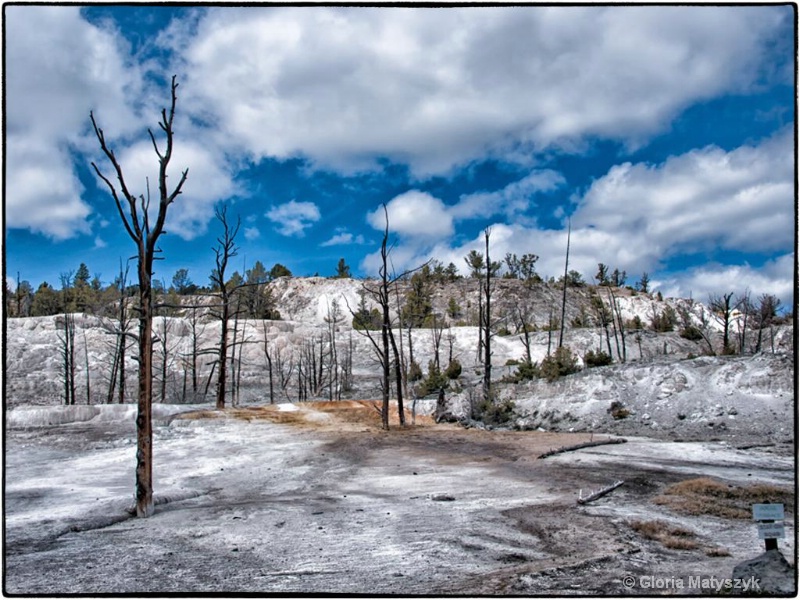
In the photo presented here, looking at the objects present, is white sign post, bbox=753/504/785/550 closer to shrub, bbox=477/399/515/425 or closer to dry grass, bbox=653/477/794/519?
dry grass, bbox=653/477/794/519

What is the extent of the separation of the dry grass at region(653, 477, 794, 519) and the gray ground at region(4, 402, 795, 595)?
34cm

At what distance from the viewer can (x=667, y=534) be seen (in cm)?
689

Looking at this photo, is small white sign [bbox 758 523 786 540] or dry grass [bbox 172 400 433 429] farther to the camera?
dry grass [bbox 172 400 433 429]

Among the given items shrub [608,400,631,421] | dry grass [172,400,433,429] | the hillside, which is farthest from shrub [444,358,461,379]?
shrub [608,400,631,421]

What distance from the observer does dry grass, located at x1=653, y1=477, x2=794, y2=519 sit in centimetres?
816

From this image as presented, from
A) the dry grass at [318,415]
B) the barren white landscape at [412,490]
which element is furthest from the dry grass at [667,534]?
the dry grass at [318,415]

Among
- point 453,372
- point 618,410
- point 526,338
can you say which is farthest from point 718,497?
point 526,338

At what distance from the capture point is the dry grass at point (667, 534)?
644 centimetres

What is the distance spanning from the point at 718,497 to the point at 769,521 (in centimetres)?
461

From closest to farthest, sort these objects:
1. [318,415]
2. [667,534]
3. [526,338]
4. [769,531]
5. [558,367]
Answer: [769,531] → [667,534] → [558,367] → [318,415] → [526,338]

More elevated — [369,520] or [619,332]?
[619,332]

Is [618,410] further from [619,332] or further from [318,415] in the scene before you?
[619,332]

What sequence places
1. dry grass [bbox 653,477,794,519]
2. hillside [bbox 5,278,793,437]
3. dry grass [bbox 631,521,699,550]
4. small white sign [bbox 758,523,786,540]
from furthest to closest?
hillside [bbox 5,278,793,437] → dry grass [bbox 653,477,794,519] → dry grass [bbox 631,521,699,550] → small white sign [bbox 758,523,786,540]

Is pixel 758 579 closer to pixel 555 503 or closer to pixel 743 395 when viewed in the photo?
pixel 555 503
